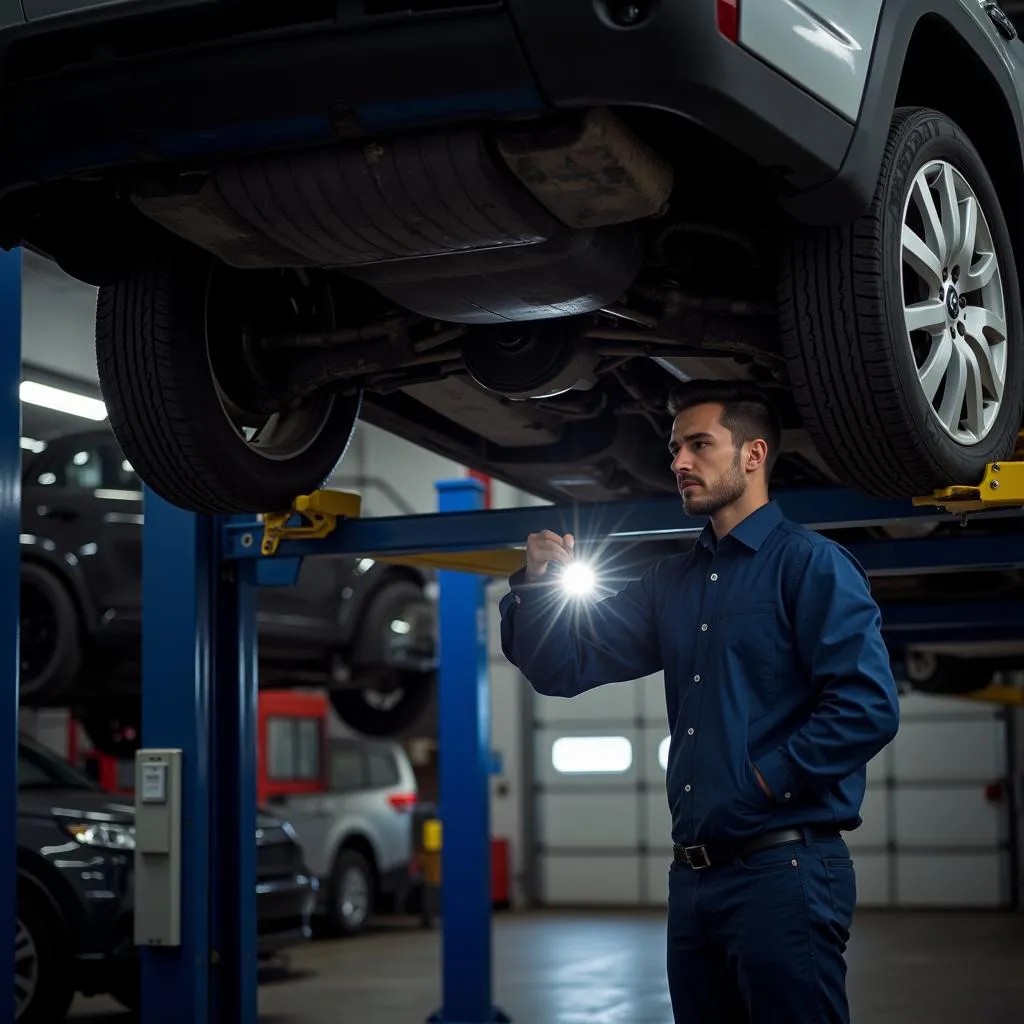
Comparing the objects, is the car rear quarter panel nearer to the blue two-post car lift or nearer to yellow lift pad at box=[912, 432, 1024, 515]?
yellow lift pad at box=[912, 432, 1024, 515]

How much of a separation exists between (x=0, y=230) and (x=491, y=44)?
1.29 metres

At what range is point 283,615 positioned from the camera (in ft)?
29.2

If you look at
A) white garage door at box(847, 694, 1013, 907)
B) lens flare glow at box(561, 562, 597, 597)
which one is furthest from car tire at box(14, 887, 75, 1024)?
white garage door at box(847, 694, 1013, 907)

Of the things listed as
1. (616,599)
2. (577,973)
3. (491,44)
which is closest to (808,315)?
(616,599)

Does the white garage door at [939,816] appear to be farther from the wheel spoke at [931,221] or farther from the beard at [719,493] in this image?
the beard at [719,493]

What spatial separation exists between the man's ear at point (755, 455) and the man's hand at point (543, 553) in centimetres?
37

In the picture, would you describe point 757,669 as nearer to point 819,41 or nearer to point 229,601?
point 819,41

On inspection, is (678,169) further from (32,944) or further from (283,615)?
(283,615)

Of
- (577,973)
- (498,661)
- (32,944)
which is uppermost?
(498,661)

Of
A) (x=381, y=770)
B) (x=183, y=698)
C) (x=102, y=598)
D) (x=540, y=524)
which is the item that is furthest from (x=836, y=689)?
(x=381, y=770)

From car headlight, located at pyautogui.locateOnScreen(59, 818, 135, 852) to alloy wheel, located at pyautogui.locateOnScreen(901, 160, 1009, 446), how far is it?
4.54m

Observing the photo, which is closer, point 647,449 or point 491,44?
point 491,44

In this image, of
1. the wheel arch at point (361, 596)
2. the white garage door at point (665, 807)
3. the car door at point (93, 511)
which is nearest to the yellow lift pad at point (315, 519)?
the car door at point (93, 511)

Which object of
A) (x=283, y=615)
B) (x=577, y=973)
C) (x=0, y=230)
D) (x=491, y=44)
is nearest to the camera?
(x=491, y=44)
